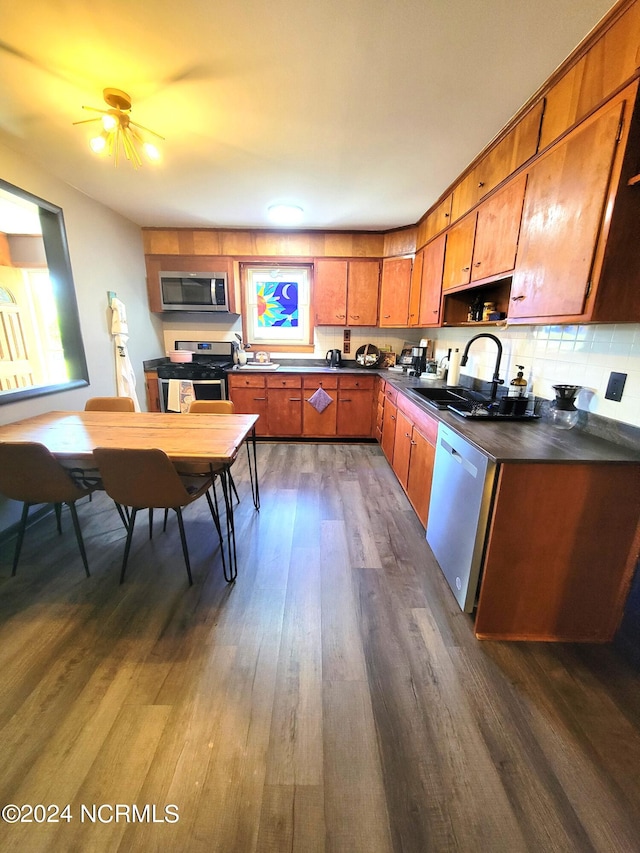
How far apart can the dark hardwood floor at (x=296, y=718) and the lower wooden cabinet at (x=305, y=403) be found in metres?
2.23

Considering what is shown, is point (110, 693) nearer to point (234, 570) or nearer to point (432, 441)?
point (234, 570)

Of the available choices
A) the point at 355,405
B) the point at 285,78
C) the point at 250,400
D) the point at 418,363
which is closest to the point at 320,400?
the point at 355,405

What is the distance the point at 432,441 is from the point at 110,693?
2012 mm

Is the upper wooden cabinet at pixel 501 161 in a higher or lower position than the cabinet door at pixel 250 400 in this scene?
higher

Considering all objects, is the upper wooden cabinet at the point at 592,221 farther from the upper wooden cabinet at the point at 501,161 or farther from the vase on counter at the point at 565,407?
the vase on counter at the point at 565,407

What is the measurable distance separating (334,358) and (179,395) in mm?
2002

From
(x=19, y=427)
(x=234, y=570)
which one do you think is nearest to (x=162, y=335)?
(x=19, y=427)

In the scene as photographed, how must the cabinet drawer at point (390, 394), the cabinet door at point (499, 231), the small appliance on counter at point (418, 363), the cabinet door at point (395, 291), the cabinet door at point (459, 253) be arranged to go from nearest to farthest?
the cabinet door at point (499, 231) < the cabinet door at point (459, 253) < the cabinet drawer at point (390, 394) < the small appliance on counter at point (418, 363) < the cabinet door at point (395, 291)

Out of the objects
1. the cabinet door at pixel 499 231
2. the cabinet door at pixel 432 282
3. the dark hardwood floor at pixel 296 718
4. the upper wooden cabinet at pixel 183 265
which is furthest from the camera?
the upper wooden cabinet at pixel 183 265

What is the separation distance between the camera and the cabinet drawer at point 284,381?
395 cm

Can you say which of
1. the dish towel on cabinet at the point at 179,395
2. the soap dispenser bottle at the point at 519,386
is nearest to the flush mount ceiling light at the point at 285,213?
the dish towel on cabinet at the point at 179,395

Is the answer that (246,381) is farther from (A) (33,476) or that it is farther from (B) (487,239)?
(B) (487,239)

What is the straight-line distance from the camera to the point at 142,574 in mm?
→ 1904

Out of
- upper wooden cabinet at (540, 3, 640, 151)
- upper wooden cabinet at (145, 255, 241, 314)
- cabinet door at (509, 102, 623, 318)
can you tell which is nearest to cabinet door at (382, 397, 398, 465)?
cabinet door at (509, 102, 623, 318)
